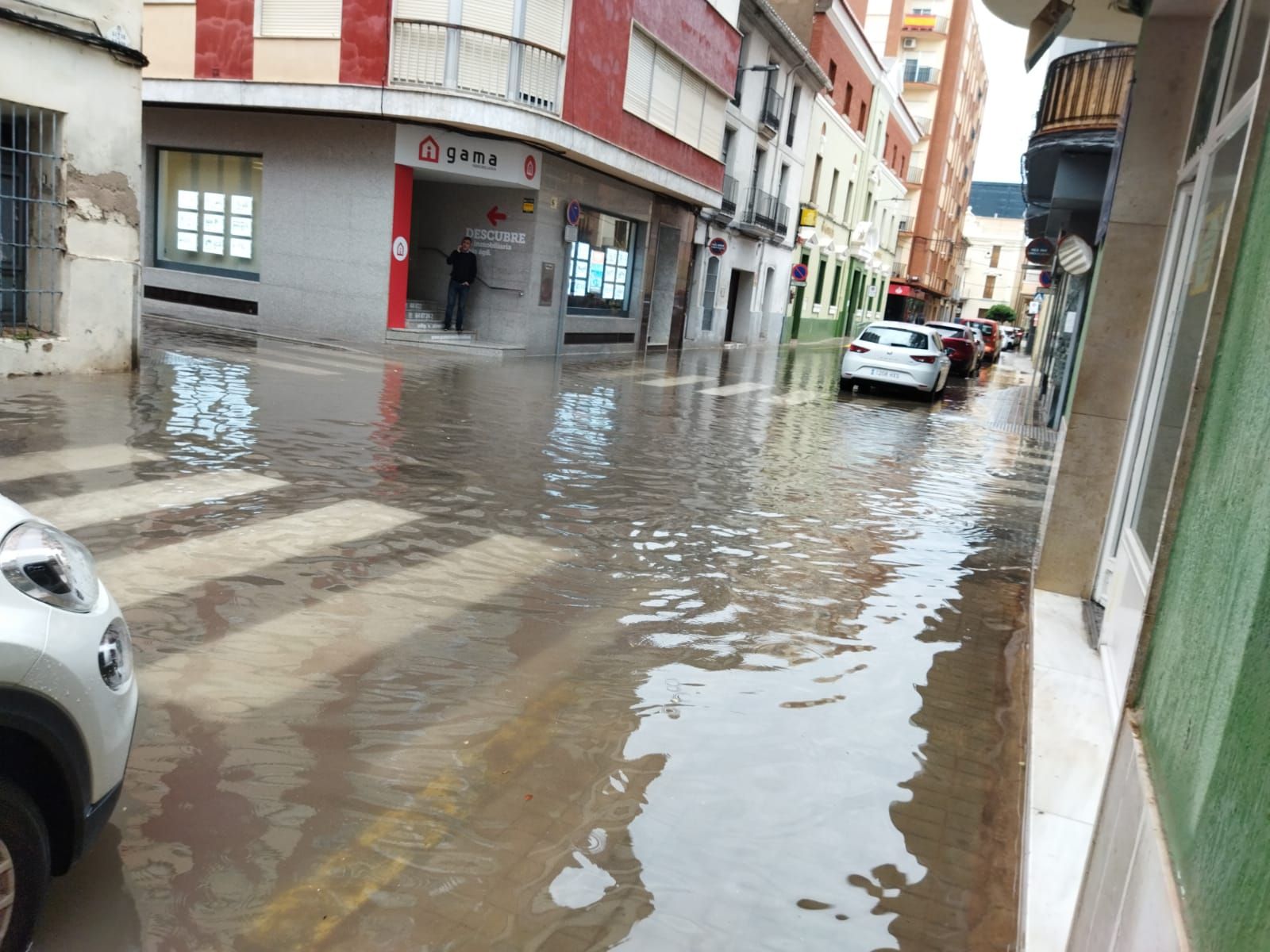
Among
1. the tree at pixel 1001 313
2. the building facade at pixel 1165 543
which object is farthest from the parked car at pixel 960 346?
the tree at pixel 1001 313

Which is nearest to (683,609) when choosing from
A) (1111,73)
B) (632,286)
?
(1111,73)

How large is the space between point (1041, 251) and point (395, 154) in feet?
45.4

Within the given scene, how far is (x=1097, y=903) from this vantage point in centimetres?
210

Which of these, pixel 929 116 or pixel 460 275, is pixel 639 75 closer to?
pixel 460 275

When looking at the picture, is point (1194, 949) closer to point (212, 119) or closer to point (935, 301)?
point (212, 119)

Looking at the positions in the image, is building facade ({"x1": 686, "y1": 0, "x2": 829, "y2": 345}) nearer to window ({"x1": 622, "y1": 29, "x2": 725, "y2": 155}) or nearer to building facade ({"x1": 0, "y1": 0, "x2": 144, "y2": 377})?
window ({"x1": 622, "y1": 29, "x2": 725, "y2": 155})

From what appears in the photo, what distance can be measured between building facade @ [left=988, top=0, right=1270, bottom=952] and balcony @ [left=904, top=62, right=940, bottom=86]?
5759 centimetres

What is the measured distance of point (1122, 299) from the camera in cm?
569

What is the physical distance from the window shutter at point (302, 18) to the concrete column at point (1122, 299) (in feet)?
49.5

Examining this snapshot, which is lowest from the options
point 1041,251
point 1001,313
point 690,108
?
point 1001,313

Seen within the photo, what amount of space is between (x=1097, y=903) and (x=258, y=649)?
3.36 metres

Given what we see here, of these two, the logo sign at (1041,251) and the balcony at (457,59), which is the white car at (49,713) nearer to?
the balcony at (457,59)

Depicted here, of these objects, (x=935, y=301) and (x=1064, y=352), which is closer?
(x=1064, y=352)

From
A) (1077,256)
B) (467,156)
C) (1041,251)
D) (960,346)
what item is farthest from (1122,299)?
(960,346)
